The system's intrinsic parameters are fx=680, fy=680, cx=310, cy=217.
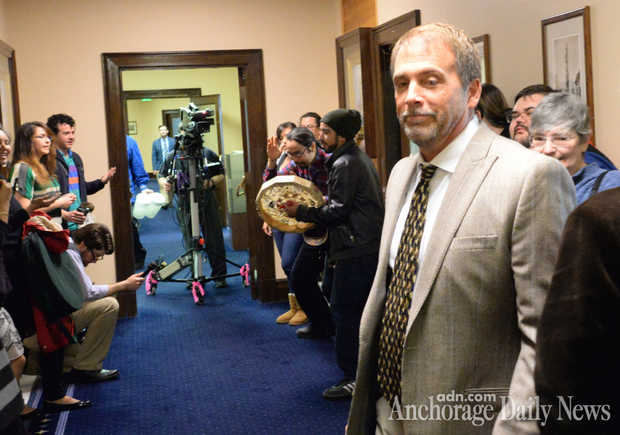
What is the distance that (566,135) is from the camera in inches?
85.2

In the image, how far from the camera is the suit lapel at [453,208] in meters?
1.38

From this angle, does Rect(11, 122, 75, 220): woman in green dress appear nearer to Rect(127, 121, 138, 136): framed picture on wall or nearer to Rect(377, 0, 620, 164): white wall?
Rect(377, 0, 620, 164): white wall

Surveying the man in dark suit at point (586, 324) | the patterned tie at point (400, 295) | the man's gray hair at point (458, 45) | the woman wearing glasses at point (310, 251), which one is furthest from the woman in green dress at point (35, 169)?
the man in dark suit at point (586, 324)

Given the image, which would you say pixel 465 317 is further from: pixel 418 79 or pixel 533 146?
pixel 533 146

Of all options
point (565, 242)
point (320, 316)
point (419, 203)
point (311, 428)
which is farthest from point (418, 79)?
point (320, 316)

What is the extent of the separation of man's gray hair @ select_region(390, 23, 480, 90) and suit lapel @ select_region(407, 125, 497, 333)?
158 millimetres

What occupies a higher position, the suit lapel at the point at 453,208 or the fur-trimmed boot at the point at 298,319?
the suit lapel at the point at 453,208

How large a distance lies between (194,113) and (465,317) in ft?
17.3

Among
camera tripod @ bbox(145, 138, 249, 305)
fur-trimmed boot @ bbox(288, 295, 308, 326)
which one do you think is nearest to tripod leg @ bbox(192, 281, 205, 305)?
camera tripod @ bbox(145, 138, 249, 305)

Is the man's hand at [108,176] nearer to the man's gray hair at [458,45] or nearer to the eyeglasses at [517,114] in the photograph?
the eyeglasses at [517,114]

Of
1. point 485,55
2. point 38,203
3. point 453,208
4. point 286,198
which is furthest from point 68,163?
point 453,208

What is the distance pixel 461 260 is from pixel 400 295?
0.72ft

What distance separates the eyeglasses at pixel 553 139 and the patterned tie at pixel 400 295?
0.77m

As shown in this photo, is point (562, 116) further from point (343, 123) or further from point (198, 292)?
point (198, 292)
